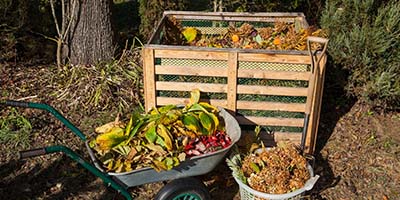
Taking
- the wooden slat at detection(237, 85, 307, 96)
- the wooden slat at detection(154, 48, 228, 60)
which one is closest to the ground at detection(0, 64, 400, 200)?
the wooden slat at detection(237, 85, 307, 96)

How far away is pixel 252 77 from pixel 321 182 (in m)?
1.12

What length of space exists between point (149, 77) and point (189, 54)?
40cm

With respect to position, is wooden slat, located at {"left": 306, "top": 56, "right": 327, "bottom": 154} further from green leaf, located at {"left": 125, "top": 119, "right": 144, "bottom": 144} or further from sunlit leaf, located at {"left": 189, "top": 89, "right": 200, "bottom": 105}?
green leaf, located at {"left": 125, "top": 119, "right": 144, "bottom": 144}

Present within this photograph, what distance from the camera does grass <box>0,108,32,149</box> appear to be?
4.48 meters

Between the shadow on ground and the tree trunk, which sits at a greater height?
the tree trunk

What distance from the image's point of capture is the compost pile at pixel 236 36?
449 centimetres

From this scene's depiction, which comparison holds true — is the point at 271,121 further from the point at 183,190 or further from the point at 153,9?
the point at 153,9

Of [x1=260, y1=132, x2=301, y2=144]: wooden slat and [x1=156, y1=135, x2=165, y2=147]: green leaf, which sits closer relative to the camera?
[x1=156, y1=135, x2=165, y2=147]: green leaf

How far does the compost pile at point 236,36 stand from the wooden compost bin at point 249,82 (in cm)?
53

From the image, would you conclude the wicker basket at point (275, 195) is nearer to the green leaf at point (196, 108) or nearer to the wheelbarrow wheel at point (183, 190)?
the wheelbarrow wheel at point (183, 190)

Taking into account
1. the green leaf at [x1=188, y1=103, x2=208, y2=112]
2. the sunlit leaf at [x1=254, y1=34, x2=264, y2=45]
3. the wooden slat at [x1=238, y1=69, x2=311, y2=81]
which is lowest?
the green leaf at [x1=188, y1=103, x2=208, y2=112]

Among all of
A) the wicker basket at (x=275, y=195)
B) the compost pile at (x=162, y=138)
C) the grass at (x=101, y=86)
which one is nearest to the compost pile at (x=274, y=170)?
the wicker basket at (x=275, y=195)

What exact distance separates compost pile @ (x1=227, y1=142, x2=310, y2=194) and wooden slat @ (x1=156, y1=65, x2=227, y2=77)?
2.38 ft

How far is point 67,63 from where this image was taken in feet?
18.5
